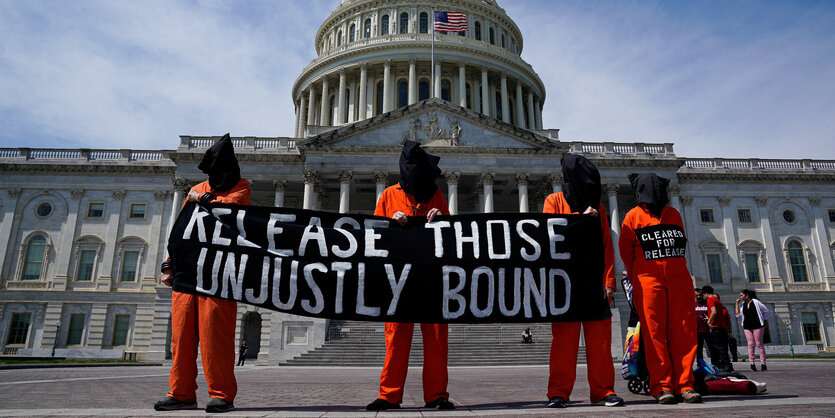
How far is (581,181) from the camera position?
20.3 feet

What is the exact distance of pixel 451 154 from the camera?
113 ft

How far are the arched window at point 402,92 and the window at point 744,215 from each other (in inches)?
1185

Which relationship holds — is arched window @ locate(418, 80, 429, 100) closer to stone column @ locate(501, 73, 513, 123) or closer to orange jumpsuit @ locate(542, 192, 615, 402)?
stone column @ locate(501, 73, 513, 123)

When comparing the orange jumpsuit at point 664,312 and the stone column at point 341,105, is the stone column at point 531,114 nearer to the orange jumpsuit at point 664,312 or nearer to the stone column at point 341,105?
the stone column at point 341,105

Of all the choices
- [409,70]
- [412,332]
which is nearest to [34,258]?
[409,70]

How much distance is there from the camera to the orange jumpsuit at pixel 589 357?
213 inches

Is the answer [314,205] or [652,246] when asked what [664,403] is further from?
[314,205]

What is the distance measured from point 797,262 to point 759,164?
778cm

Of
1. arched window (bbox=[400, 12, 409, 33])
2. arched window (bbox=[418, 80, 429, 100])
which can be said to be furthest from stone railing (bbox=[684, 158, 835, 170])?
arched window (bbox=[400, 12, 409, 33])

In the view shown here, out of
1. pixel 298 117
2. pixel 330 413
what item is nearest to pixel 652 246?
pixel 330 413

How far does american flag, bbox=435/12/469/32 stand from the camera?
4378cm

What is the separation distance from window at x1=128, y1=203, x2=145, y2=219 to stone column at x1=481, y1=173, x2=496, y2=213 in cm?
2491

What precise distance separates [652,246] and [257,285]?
4473mm

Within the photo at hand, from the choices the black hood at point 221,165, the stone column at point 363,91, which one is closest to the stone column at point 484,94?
the stone column at point 363,91
